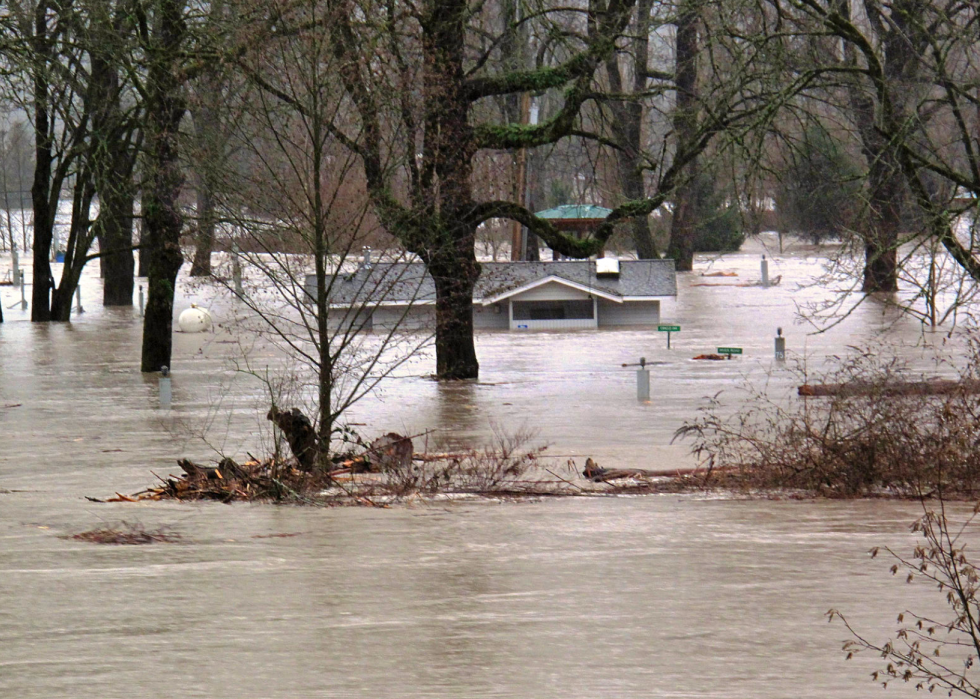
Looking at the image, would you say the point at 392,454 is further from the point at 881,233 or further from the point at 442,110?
the point at 881,233

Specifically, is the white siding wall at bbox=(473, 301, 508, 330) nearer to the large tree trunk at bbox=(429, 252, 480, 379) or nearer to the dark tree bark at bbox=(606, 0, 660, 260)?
the dark tree bark at bbox=(606, 0, 660, 260)

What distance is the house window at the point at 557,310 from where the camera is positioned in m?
45.2

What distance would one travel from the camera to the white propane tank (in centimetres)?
4222

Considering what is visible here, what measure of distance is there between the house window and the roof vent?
43.2 inches

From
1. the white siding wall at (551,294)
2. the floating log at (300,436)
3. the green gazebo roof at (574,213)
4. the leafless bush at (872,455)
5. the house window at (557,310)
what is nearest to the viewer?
the leafless bush at (872,455)

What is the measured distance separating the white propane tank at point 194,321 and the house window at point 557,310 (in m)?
9.84

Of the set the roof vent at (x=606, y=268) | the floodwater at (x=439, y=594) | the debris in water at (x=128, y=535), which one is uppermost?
the roof vent at (x=606, y=268)

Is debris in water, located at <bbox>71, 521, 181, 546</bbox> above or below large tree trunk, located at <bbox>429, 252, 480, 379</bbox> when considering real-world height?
below

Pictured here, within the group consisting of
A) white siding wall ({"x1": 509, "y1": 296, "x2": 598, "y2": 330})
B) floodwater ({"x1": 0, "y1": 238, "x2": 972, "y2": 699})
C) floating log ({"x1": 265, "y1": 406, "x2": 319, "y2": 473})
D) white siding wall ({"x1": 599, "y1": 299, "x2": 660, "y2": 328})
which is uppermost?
white siding wall ({"x1": 599, "y1": 299, "x2": 660, "y2": 328})

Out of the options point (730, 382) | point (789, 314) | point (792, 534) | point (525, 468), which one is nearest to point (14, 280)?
point (789, 314)

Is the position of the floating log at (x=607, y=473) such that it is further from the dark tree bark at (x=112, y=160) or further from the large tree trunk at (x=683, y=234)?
the large tree trunk at (x=683, y=234)

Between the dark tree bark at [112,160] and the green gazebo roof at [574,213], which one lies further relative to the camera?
the green gazebo roof at [574,213]

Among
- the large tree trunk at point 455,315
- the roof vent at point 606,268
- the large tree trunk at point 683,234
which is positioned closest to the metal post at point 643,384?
the large tree trunk at point 455,315

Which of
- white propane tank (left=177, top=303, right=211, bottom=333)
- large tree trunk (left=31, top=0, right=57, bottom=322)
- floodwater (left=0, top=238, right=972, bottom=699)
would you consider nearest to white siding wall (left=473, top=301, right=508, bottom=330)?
white propane tank (left=177, top=303, right=211, bottom=333)
